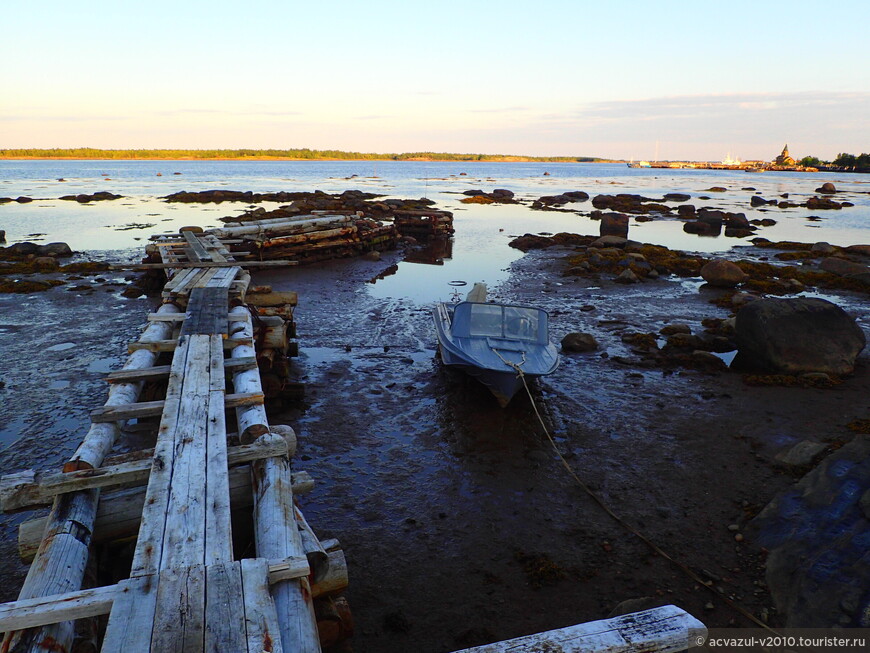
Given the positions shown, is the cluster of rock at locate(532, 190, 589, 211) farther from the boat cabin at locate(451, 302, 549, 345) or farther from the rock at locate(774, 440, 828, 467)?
the rock at locate(774, 440, 828, 467)

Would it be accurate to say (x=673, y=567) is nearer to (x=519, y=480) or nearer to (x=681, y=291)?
(x=519, y=480)

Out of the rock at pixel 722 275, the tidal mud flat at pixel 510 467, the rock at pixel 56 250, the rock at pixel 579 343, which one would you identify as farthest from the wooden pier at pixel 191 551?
the rock at pixel 56 250

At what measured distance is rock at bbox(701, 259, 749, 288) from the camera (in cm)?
1989

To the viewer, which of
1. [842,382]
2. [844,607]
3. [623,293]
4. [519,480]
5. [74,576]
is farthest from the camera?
[623,293]

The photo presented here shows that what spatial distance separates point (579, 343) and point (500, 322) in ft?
10.1

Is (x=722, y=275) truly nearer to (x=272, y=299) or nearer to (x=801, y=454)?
(x=801, y=454)

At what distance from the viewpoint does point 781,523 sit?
242 inches

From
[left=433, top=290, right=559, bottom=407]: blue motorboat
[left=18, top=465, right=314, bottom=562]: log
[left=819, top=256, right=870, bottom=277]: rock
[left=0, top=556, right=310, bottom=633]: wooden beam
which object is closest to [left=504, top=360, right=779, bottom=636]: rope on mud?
[left=433, top=290, right=559, bottom=407]: blue motorboat

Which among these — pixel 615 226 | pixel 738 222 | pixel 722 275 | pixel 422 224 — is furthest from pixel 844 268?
pixel 422 224

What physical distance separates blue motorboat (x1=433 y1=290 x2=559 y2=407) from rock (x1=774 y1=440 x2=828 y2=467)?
12.1 ft

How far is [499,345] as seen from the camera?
10.1 meters

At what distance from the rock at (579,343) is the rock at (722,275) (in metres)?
9.79

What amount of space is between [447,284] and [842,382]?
1275 cm

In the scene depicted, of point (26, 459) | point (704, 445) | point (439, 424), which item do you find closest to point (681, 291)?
point (704, 445)
